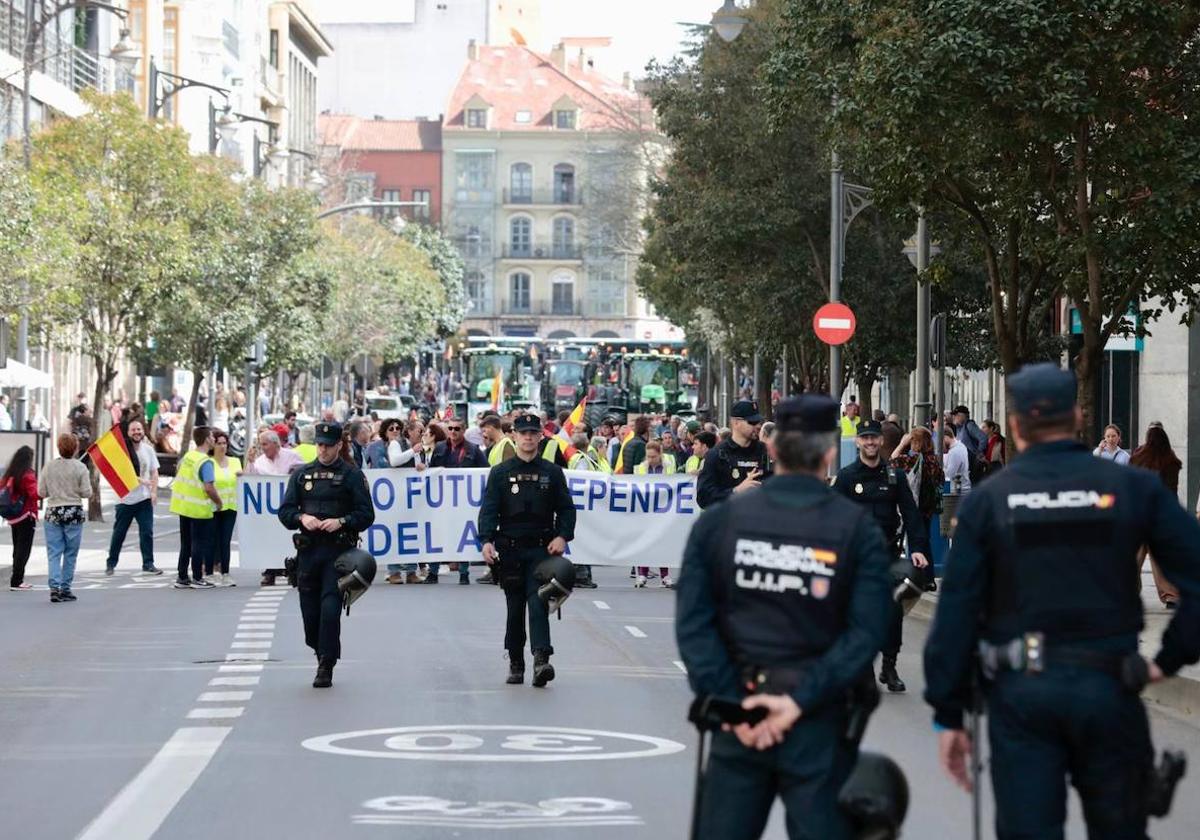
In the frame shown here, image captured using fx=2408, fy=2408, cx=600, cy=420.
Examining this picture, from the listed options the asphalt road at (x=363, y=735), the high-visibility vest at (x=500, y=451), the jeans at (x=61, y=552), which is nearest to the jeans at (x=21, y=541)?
the jeans at (x=61, y=552)

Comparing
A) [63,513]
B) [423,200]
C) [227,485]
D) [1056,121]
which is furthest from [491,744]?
[423,200]

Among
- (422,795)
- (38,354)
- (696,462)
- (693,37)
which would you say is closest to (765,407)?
(693,37)

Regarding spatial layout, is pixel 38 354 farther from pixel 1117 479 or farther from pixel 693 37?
pixel 1117 479

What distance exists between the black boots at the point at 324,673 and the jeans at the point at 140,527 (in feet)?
39.6

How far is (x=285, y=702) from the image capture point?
14148 mm

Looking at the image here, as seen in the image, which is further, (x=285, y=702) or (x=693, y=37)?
(x=693, y=37)

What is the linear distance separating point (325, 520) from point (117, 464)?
12289 millimetres

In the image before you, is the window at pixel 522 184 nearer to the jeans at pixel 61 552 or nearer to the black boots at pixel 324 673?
the jeans at pixel 61 552

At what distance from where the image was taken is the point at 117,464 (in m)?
26.7

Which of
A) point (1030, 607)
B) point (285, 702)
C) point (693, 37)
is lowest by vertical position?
point (285, 702)

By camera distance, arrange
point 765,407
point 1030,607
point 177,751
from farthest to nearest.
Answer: point 765,407 < point 177,751 < point 1030,607

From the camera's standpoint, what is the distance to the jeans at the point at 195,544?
2502cm

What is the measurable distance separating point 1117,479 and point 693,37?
45506 millimetres

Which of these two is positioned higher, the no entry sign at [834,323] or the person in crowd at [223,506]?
the no entry sign at [834,323]
